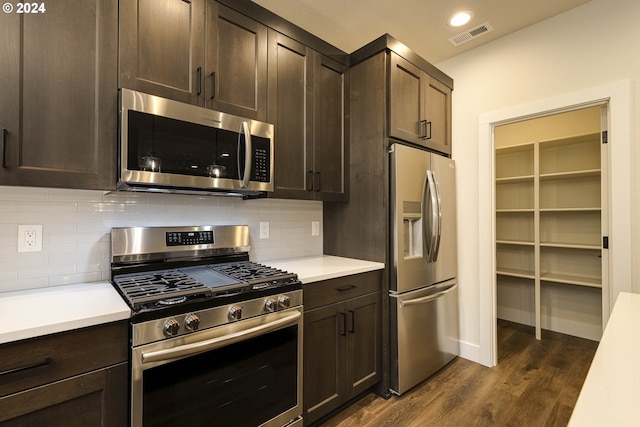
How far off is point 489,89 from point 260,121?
6.68 feet

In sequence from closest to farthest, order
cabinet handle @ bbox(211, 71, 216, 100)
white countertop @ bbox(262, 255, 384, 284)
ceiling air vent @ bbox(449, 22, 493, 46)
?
cabinet handle @ bbox(211, 71, 216, 100) → white countertop @ bbox(262, 255, 384, 284) → ceiling air vent @ bbox(449, 22, 493, 46)

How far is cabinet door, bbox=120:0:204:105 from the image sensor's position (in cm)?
145

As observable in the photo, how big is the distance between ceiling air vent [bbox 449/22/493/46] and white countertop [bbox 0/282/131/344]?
2.96m

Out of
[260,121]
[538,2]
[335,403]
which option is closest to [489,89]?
[538,2]

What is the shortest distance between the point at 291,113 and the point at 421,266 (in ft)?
4.80

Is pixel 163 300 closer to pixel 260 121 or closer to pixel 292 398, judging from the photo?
pixel 292 398

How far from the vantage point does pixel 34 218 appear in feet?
4.85

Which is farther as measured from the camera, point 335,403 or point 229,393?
point 335,403

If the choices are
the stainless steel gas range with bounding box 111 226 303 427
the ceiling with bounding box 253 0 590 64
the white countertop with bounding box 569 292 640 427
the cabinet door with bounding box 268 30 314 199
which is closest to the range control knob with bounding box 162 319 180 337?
the stainless steel gas range with bounding box 111 226 303 427

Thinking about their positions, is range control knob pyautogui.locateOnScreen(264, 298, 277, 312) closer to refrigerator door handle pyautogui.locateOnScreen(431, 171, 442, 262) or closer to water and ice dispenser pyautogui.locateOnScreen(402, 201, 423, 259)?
water and ice dispenser pyautogui.locateOnScreen(402, 201, 423, 259)

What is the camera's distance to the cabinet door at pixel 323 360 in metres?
1.76

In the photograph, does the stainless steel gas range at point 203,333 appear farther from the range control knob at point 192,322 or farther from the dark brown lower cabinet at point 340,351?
the dark brown lower cabinet at point 340,351

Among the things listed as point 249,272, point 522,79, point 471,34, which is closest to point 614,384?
point 249,272

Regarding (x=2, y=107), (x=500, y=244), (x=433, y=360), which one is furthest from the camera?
(x=500, y=244)
